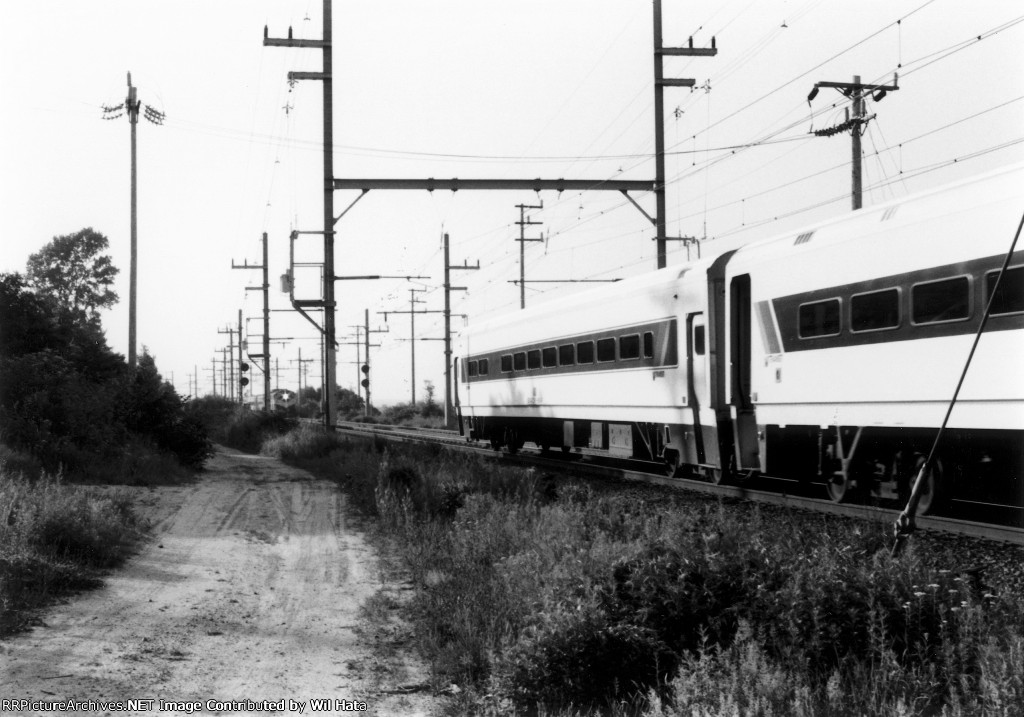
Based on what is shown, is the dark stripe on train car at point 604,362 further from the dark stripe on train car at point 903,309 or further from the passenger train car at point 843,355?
the dark stripe on train car at point 903,309

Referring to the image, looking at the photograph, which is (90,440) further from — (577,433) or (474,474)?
(577,433)

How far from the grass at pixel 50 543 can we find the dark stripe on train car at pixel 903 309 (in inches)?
324

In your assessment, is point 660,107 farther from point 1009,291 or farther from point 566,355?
point 1009,291

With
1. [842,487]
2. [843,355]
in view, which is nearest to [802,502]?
[842,487]

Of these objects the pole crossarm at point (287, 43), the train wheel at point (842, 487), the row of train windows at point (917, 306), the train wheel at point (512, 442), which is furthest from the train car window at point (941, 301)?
the pole crossarm at point (287, 43)

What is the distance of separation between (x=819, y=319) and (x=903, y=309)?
1637 millimetres

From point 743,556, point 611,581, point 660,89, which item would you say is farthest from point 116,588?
point 660,89

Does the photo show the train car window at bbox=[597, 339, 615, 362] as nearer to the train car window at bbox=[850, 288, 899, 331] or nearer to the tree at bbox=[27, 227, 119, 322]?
the train car window at bbox=[850, 288, 899, 331]

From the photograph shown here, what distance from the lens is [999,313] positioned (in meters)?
9.90

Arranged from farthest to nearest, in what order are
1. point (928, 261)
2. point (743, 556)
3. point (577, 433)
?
point (577, 433) → point (928, 261) → point (743, 556)

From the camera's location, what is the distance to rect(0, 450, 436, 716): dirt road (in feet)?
21.0

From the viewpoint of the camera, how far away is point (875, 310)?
38.3ft

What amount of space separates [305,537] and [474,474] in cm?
363

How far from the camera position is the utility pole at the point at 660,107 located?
76.0 ft
